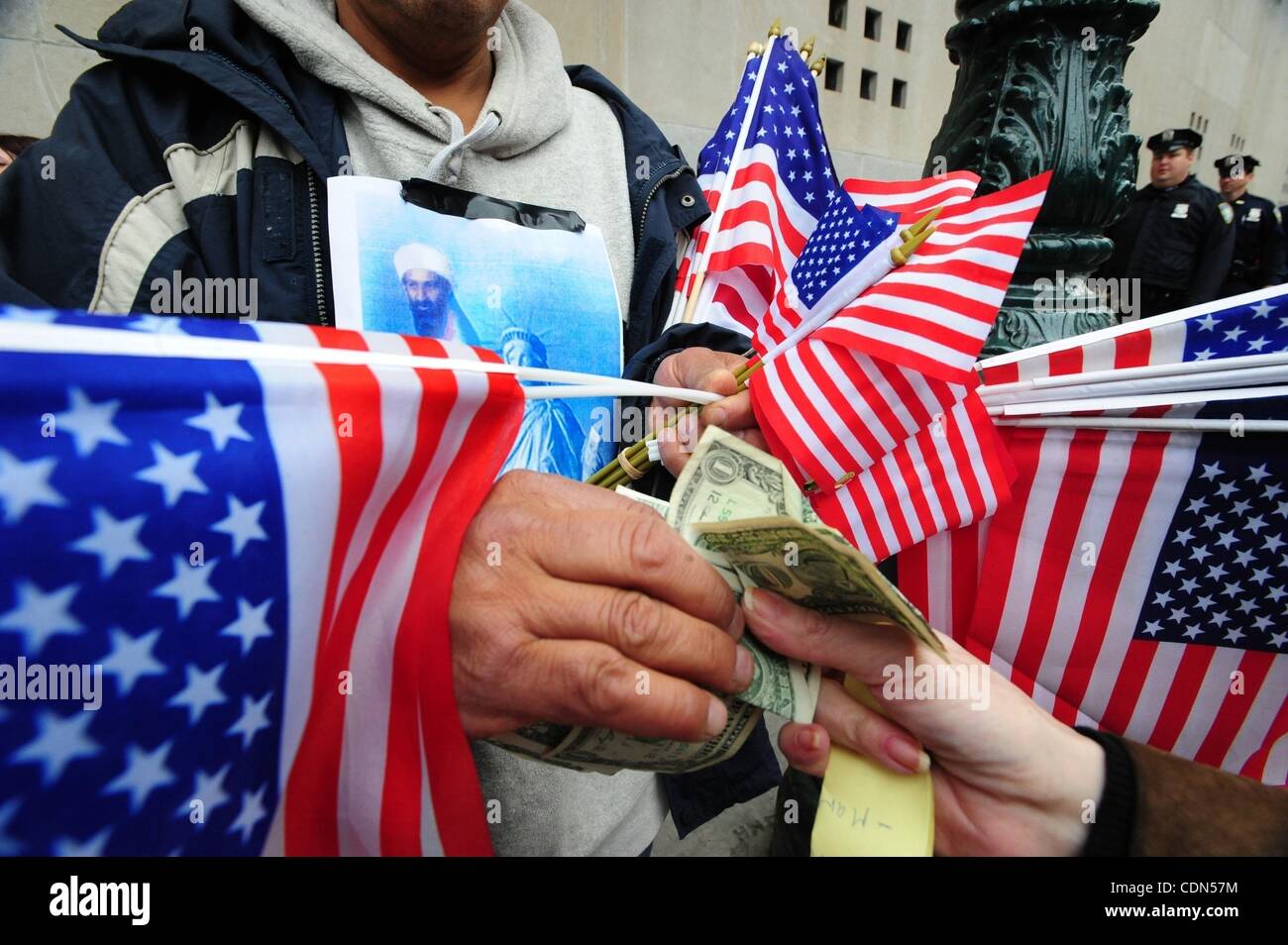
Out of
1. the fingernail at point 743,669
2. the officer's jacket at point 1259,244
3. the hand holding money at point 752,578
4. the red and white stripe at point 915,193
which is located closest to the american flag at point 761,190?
the red and white stripe at point 915,193

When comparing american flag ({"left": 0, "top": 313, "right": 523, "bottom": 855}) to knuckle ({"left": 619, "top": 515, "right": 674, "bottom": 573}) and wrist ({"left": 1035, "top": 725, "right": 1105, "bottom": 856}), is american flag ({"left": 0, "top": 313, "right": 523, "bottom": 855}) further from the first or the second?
wrist ({"left": 1035, "top": 725, "right": 1105, "bottom": 856})

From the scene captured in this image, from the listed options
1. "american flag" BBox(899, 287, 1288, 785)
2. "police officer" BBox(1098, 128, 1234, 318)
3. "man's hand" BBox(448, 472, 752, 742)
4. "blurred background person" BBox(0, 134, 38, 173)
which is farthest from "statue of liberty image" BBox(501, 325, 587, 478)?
"police officer" BBox(1098, 128, 1234, 318)

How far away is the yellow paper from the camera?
3.54ft

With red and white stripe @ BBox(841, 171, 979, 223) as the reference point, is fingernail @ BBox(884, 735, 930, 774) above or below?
below

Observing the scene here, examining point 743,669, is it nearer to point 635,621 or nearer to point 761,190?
point 635,621

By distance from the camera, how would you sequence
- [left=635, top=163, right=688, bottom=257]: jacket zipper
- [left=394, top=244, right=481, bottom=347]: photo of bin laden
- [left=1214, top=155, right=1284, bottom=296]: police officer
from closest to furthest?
[left=394, top=244, right=481, bottom=347]: photo of bin laden
[left=635, top=163, right=688, bottom=257]: jacket zipper
[left=1214, top=155, right=1284, bottom=296]: police officer

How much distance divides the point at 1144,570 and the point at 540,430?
4.75 feet

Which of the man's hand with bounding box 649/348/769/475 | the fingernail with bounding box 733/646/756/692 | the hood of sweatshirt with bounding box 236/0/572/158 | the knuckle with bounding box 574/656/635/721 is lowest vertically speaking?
the fingernail with bounding box 733/646/756/692

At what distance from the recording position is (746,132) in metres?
2.33

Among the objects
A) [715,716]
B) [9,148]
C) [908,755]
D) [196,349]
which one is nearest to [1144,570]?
[908,755]

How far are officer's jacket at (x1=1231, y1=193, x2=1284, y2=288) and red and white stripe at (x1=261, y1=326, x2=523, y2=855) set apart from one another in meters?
10.0

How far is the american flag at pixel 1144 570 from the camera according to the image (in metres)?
1.54

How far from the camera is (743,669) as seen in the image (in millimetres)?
1021
